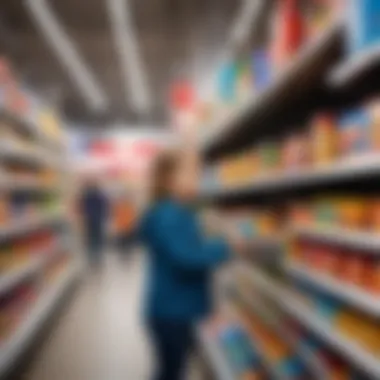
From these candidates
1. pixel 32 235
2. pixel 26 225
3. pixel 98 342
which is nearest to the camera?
pixel 98 342

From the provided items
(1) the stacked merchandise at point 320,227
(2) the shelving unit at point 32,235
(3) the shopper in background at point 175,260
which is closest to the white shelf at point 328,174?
(1) the stacked merchandise at point 320,227

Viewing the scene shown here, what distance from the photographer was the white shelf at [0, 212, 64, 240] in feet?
14.9

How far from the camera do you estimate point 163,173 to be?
8.89 feet

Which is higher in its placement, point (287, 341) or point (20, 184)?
point (20, 184)

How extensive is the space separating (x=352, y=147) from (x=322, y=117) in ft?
1.34

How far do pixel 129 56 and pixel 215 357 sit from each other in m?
7.14

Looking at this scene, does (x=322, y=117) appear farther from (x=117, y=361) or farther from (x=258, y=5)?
(x=258, y=5)

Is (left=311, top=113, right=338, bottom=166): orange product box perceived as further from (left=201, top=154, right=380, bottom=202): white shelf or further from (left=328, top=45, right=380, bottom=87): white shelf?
(left=328, top=45, right=380, bottom=87): white shelf

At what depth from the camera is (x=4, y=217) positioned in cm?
459

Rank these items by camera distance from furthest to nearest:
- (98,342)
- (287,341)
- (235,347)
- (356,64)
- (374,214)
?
(98,342)
(235,347)
(287,341)
(374,214)
(356,64)

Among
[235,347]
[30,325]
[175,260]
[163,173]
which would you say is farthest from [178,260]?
[30,325]

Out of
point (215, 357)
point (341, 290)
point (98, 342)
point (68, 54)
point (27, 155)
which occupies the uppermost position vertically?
point (68, 54)

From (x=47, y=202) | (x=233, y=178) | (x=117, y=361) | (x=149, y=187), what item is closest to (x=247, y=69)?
(x=233, y=178)

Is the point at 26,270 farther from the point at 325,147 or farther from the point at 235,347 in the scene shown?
the point at 325,147
